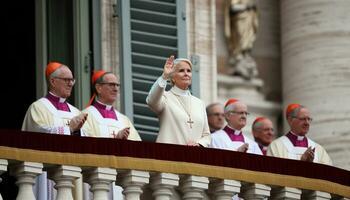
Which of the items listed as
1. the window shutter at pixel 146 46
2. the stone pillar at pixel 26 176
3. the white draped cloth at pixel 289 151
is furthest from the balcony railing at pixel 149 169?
the window shutter at pixel 146 46

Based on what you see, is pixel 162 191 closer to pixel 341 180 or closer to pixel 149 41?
pixel 341 180

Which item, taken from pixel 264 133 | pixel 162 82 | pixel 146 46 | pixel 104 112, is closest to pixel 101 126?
pixel 104 112

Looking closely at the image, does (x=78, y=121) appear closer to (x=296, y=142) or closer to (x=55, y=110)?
(x=55, y=110)

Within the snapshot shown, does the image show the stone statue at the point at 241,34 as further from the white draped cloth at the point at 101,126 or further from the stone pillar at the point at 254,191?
the stone pillar at the point at 254,191

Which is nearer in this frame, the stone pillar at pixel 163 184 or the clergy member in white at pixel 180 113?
the stone pillar at pixel 163 184

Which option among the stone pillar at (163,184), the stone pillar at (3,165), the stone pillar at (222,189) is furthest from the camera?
the stone pillar at (222,189)

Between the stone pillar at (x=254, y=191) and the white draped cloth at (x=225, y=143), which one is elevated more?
the white draped cloth at (x=225, y=143)

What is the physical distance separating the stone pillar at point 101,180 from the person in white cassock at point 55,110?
699 millimetres

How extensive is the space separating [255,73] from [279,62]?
0.52m

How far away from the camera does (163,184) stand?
18.3 metres

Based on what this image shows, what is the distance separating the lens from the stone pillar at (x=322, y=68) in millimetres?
23312

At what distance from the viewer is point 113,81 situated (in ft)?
64.1

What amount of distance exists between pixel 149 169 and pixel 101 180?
42 cm

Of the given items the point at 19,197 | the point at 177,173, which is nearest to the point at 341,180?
the point at 177,173
